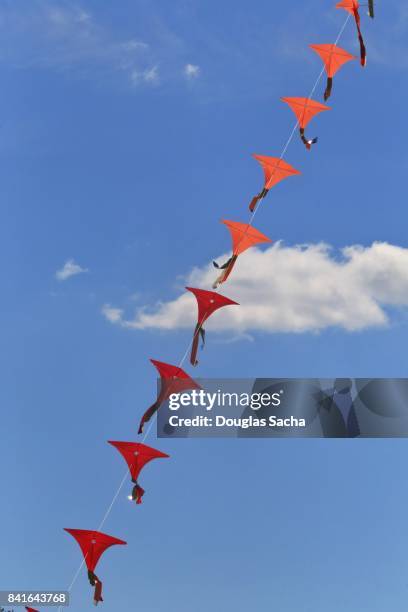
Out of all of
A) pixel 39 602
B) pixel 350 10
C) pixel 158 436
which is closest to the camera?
pixel 350 10

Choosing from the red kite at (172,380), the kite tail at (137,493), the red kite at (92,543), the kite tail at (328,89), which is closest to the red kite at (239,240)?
the red kite at (172,380)

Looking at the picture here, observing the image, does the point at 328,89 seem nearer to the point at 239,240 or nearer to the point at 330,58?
the point at 330,58

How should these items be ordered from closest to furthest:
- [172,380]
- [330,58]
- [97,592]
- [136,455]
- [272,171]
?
[172,380] < [97,592] < [136,455] < [272,171] < [330,58]

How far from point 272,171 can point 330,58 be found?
8.06ft

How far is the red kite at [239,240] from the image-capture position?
45.1 ft

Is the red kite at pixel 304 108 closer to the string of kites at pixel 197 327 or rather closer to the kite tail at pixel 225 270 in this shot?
the string of kites at pixel 197 327

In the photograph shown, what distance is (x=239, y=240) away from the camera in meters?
13.8

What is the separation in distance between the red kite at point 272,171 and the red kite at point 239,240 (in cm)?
43

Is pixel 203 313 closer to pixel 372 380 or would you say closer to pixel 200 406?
pixel 200 406

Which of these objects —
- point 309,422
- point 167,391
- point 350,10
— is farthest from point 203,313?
point 309,422

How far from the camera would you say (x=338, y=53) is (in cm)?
1467

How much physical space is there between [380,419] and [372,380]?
3.46 ft

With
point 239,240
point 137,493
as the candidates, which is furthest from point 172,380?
point 239,240

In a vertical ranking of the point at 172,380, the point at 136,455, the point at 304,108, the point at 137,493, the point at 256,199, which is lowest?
the point at 137,493
